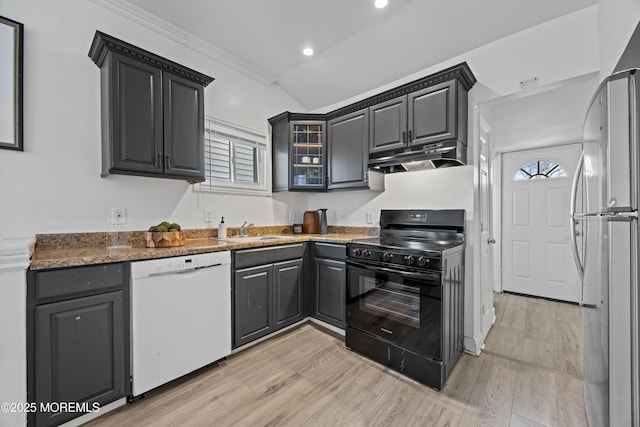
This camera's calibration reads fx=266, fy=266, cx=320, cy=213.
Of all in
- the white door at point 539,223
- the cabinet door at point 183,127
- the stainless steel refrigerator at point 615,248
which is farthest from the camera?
the white door at point 539,223

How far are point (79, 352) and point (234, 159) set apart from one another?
2.15 m

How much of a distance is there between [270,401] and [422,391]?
1.07 m

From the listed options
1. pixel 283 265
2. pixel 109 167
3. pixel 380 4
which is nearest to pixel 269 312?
pixel 283 265

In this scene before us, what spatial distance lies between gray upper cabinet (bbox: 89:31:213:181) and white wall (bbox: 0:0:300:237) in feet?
0.46

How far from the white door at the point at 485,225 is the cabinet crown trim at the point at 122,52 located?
9.15ft

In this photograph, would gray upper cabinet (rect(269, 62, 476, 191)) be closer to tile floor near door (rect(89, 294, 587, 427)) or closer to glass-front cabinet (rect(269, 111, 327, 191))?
glass-front cabinet (rect(269, 111, 327, 191))

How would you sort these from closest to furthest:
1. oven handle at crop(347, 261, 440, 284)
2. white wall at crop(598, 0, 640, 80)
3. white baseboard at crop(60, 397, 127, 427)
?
white wall at crop(598, 0, 640, 80) < white baseboard at crop(60, 397, 127, 427) < oven handle at crop(347, 261, 440, 284)

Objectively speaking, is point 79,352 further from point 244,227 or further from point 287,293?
point 244,227

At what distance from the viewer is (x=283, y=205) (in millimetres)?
3592

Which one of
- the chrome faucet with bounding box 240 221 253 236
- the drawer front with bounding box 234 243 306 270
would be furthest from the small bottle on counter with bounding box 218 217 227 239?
the drawer front with bounding box 234 243 306 270

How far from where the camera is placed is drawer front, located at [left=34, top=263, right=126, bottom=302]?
1.40 metres

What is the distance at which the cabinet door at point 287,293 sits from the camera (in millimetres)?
2604

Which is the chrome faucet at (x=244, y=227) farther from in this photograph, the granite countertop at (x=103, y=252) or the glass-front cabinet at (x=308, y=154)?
the glass-front cabinet at (x=308, y=154)

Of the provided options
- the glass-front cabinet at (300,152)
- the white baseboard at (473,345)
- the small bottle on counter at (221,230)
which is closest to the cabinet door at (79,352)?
the small bottle on counter at (221,230)
